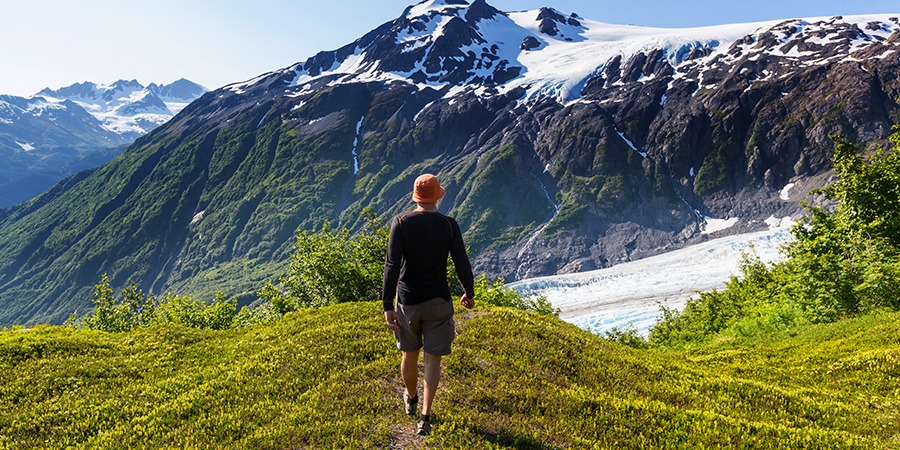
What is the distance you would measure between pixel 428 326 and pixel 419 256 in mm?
1285

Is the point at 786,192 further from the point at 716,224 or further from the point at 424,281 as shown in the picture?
the point at 424,281

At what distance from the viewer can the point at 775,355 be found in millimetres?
12523

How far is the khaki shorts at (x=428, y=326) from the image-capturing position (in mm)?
7371

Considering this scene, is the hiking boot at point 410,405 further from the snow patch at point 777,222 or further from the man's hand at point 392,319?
the snow patch at point 777,222

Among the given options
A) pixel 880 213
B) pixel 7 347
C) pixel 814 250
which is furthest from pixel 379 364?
pixel 880 213

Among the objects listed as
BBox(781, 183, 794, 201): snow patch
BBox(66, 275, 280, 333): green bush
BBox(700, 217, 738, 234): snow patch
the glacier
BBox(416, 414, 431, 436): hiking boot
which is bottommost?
the glacier

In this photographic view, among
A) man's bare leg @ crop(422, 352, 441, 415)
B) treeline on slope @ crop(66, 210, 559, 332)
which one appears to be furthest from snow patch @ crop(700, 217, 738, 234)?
man's bare leg @ crop(422, 352, 441, 415)

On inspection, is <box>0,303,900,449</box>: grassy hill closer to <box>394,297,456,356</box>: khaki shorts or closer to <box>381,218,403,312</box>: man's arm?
<box>394,297,456,356</box>: khaki shorts

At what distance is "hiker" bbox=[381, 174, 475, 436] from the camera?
23.7 feet

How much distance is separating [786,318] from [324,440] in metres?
18.3

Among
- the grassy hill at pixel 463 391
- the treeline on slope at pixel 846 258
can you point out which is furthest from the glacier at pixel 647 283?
the grassy hill at pixel 463 391

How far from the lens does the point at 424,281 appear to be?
734cm

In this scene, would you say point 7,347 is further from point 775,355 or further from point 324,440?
point 775,355

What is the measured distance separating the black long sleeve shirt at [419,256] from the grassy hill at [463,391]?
8.06ft
